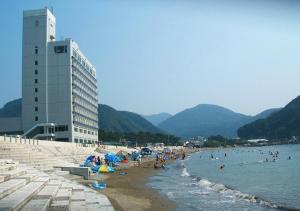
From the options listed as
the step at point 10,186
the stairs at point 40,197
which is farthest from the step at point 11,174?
the step at point 10,186

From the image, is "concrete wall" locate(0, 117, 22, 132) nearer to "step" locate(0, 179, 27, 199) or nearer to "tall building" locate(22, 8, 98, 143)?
"tall building" locate(22, 8, 98, 143)

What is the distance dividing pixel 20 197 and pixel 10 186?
1.96m

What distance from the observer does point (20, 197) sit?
1477 centimetres

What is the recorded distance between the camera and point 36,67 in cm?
9681

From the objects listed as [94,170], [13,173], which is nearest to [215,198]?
[13,173]

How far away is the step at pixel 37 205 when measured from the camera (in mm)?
13505

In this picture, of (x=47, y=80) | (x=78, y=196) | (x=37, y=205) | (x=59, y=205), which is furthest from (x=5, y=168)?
(x=47, y=80)

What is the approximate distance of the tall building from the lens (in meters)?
94.6

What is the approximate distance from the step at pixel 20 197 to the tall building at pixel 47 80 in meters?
76.3

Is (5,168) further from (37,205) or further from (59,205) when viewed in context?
(37,205)

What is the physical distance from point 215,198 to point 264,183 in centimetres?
1332

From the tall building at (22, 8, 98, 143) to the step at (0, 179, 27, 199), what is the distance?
75.5 meters

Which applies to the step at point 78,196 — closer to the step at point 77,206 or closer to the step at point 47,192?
the step at point 77,206

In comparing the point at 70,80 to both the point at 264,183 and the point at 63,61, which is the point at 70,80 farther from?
the point at 264,183
